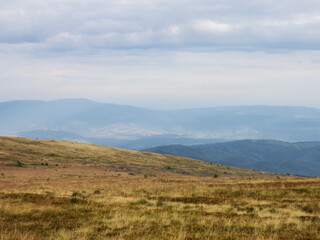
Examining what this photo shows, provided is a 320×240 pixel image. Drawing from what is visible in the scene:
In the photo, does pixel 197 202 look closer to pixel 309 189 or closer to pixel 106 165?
pixel 309 189

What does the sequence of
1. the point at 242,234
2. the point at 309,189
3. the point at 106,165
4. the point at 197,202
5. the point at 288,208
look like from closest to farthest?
1. the point at 242,234
2. the point at 288,208
3. the point at 197,202
4. the point at 309,189
5. the point at 106,165

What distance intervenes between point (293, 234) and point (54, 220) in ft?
31.4

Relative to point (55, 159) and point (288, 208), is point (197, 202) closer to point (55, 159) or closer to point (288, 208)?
point (288, 208)

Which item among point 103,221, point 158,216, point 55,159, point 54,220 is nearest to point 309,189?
point 158,216

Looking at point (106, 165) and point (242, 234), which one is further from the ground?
point (242, 234)

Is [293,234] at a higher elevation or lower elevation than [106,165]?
higher

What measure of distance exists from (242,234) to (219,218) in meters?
2.78

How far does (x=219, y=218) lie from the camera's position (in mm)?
13602

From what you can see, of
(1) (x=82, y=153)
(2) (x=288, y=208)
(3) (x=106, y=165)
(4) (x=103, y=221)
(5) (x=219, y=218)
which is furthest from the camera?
(1) (x=82, y=153)

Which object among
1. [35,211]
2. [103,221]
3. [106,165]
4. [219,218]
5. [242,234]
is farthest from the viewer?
[106,165]

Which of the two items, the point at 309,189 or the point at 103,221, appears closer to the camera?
the point at 103,221

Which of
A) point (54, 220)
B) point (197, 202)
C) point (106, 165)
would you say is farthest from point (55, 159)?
point (54, 220)

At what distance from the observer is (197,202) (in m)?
20.2

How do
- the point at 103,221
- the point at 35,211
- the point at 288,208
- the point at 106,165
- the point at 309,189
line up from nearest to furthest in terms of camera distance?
the point at 103,221
the point at 35,211
the point at 288,208
the point at 309,189
the point at 106,165
